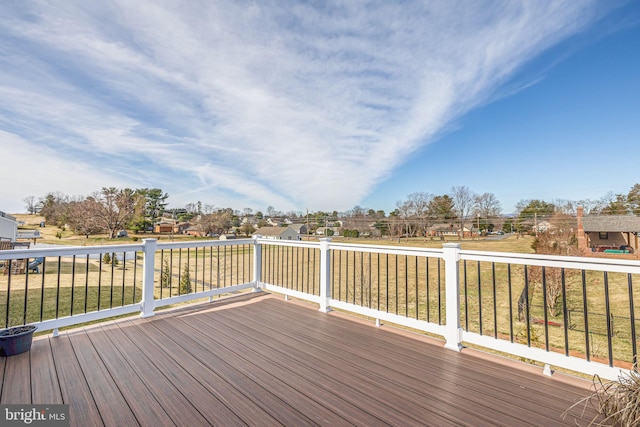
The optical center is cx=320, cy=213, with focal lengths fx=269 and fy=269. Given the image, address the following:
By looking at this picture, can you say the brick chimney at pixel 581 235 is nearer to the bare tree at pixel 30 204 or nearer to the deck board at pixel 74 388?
the deck board at pixel 74 388

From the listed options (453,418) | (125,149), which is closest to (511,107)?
(453,418)

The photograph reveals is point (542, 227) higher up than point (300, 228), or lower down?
higher up

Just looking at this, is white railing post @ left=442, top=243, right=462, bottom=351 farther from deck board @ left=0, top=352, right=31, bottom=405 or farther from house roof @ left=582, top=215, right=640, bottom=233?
house roof @ left=582, top=215, right=640, bottom=233

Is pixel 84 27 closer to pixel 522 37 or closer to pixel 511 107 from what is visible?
pixel 522 37

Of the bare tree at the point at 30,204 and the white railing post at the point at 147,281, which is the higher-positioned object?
the bare tree at the point at 30,204

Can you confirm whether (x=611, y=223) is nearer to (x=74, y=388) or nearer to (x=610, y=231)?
(x=610, y=231)

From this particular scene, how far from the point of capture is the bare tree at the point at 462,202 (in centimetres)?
1947

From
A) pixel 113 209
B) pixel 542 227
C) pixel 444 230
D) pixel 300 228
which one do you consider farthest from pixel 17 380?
pixel 113 209

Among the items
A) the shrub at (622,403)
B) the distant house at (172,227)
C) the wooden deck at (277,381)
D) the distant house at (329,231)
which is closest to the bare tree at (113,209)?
the distant house at (172,227)

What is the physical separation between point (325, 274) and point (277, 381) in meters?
1.76

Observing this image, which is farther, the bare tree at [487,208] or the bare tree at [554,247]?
the bare tree at [487,208]

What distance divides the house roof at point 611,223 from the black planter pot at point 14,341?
22.4 m

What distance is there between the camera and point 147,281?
11.0 feet
